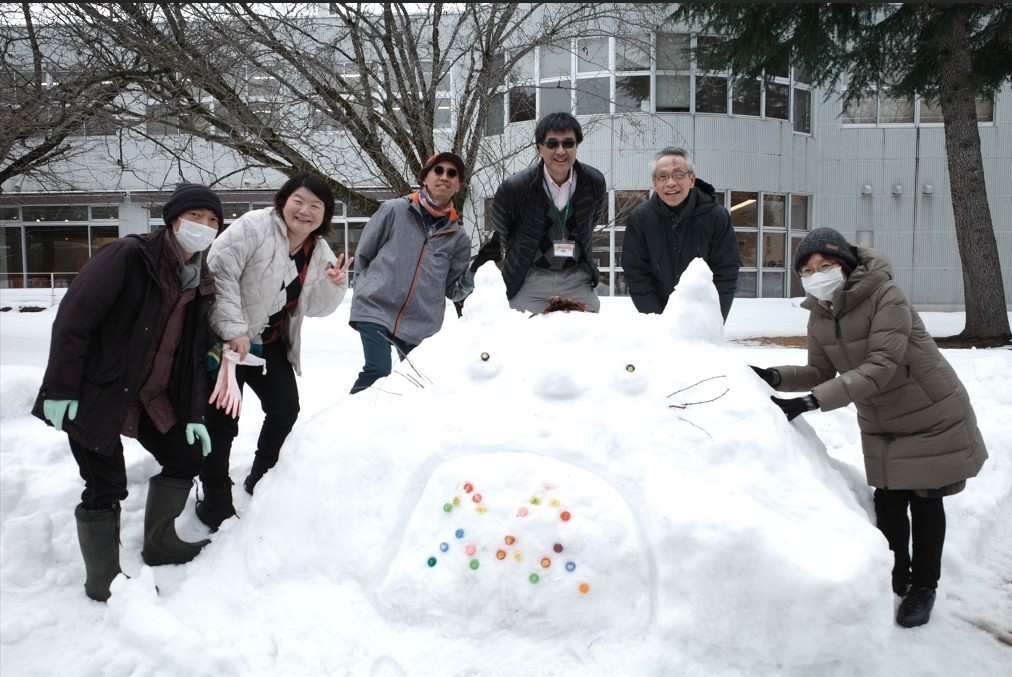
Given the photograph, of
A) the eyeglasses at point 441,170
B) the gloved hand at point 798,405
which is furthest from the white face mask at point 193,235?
the gloved hand at point 798,405

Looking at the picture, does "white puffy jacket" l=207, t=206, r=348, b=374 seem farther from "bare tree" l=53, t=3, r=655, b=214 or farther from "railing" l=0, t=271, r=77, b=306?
"railing" l=0, t=271, r=77, b=306

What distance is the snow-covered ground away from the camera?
8.02 feet

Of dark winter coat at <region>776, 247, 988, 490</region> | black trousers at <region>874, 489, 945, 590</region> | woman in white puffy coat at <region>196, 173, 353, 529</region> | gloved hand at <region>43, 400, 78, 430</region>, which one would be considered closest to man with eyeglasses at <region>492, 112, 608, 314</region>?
woman in white puffy coat at <region>196, 173, 353, 529</region>

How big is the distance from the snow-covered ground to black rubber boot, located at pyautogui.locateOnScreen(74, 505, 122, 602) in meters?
0.09

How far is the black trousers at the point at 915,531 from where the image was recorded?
3.11 metres

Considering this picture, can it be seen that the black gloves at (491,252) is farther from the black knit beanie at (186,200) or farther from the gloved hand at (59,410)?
the gloved hand at (59,410)

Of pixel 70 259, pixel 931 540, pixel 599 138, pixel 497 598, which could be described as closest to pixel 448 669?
pixel 497 598

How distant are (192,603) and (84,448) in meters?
0.76

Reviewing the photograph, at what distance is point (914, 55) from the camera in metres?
11.3

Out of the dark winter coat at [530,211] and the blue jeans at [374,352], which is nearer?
the dark winter coat at [530,211]

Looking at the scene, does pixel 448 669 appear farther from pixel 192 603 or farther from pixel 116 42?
pixel 116 42

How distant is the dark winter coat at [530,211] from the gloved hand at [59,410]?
2067mm

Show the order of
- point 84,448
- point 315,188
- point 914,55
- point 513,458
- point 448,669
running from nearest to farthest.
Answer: point 448,669 → point 513,458 → point 84,448 → point 315,188 → point 914,55

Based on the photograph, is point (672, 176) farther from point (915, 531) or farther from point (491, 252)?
point (915, 531)
